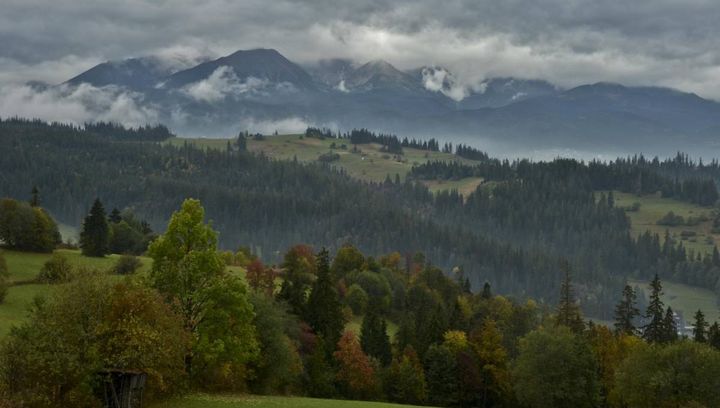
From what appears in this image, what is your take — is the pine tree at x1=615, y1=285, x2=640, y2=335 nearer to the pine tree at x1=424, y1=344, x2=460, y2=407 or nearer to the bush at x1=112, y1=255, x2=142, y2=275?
the pine tree at x1=424, y1=344, x2=460, y2=407

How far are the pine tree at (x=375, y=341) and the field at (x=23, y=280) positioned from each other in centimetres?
3525

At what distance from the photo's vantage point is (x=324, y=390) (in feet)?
306

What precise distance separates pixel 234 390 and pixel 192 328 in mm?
8498

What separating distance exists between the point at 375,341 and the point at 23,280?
167 feet

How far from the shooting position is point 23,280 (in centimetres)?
10550

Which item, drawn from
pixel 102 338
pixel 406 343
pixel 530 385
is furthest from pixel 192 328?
pixel 406 343

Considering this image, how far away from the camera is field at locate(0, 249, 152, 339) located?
3318 inches

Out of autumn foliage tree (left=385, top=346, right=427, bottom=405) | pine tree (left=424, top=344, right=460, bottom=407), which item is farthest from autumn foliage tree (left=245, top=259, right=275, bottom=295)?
pine tree (left=424, top=344, right=460, bottom=407)

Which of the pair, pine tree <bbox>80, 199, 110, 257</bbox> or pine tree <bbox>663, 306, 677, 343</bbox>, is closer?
pine tree <bbox>663, 306, 677, 343</bbox>

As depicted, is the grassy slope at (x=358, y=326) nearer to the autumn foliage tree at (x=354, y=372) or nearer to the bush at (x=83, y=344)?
the autumn foliage tree at (x=354, y=372)

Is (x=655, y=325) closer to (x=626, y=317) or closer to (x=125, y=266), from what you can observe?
(x=626, y=317)

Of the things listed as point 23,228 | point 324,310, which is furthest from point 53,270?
point 324,310

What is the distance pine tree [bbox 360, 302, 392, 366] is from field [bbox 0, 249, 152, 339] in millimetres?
35246

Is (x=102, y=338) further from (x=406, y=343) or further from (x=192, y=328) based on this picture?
(x=406, y=343)
